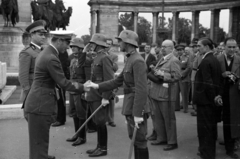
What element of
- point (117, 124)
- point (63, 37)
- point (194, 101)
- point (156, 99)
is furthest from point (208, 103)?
point (117, 124)

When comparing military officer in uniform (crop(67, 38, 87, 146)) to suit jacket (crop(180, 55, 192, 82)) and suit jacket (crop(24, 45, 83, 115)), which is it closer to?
suit jacket (crop(24, 45, 83, 115))

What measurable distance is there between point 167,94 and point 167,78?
0.39 meters

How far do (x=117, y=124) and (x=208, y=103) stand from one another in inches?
139

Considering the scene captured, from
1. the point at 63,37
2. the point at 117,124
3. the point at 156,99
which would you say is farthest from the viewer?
the point at 117,124

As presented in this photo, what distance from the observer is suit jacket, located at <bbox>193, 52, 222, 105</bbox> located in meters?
5.77

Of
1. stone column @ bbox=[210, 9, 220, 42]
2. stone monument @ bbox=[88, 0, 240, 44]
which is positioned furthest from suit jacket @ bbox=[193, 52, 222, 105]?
stone column @ bbox=[210, 9, 220, 42]

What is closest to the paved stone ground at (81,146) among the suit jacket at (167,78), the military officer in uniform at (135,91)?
the suit jacket at (167,78)

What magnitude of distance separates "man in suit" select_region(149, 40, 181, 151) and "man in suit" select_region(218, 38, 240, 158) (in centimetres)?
102

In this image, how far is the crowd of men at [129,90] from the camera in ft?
15.4

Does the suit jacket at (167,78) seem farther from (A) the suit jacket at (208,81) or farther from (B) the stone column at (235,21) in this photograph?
(B) the stone column at (235,21)

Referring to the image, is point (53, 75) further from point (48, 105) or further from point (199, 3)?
point (199, 3)

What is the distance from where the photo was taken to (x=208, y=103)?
575cm

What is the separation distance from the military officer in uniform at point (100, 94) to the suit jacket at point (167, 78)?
3.90 feet

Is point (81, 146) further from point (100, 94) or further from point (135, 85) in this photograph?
point (135, 85)
